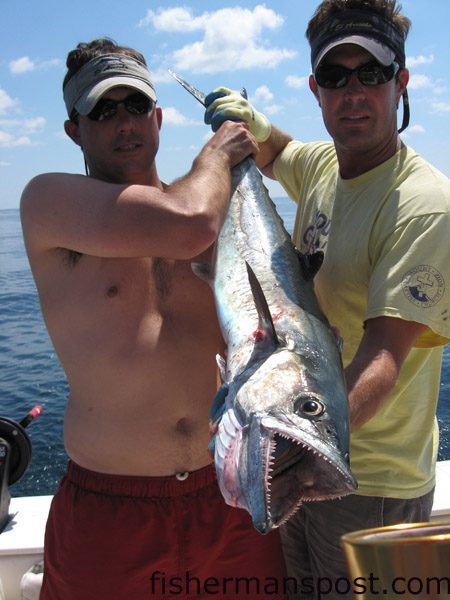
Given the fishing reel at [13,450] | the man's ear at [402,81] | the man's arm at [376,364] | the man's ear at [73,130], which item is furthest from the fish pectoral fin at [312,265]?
the fishing reel at [13,450]

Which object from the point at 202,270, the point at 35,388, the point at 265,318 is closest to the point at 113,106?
the point at 202,270

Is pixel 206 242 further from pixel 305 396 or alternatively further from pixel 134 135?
pixel 305 396

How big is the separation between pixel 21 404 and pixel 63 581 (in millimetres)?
5911

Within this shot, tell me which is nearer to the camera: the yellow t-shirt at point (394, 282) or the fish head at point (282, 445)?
the fish head at point (282, 445)

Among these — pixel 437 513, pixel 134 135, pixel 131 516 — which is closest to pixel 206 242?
pixel 134 135

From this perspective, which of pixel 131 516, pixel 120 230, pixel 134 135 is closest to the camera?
pixel 120 230

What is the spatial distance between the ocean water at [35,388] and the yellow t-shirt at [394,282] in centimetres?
15

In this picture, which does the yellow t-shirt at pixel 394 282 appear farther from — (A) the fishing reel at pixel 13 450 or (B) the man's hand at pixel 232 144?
(A) the fishing reel at pixel 13 450

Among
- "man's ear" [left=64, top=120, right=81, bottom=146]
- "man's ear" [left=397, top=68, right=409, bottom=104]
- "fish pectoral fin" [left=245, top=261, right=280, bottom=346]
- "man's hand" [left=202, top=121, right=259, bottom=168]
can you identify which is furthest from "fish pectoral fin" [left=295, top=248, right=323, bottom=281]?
"man's ear" [left=64, top=120, right=81, bottom=146]

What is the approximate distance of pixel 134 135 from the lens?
233cm

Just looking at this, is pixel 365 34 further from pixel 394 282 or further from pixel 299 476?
pixel 299 476

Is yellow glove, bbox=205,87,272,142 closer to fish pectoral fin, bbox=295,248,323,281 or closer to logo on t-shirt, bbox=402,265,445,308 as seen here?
fish pectoral fin, bbox=295,248,323,281

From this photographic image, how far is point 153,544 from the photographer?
7.12ft

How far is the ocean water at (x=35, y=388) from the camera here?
18.7ft
